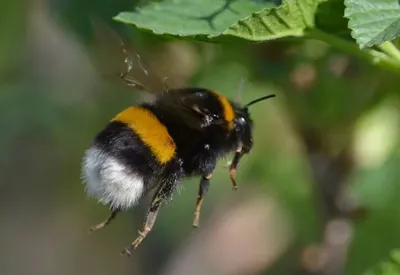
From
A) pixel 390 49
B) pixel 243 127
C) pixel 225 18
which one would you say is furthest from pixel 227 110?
pixel 390 49

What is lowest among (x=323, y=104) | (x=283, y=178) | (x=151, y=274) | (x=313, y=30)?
(x=151, y=274)

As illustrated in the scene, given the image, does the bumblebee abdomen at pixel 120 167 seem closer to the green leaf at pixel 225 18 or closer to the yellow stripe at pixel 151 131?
the yellow stripe at pixel 151 131

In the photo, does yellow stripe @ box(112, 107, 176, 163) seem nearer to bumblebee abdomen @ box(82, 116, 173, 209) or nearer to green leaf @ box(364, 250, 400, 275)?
bumblebee abdomen @ box(82, 116, 173, 209)

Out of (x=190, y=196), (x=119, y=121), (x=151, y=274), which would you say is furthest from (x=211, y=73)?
(x=151, y=274)

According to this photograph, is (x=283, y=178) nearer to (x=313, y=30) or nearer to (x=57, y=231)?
(x=313, y=30)

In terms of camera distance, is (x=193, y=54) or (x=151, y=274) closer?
(x=193, y=54)

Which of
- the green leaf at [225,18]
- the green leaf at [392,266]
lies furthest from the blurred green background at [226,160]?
the green leaf at [392,266]

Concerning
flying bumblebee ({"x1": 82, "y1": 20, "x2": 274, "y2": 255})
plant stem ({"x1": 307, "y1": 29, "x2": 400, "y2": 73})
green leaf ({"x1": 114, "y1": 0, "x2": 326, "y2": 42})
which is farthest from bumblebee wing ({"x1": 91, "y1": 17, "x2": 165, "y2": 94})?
plant stem ({"x1": 307, "y1": 29, "x2": 400, "y2": 73})
